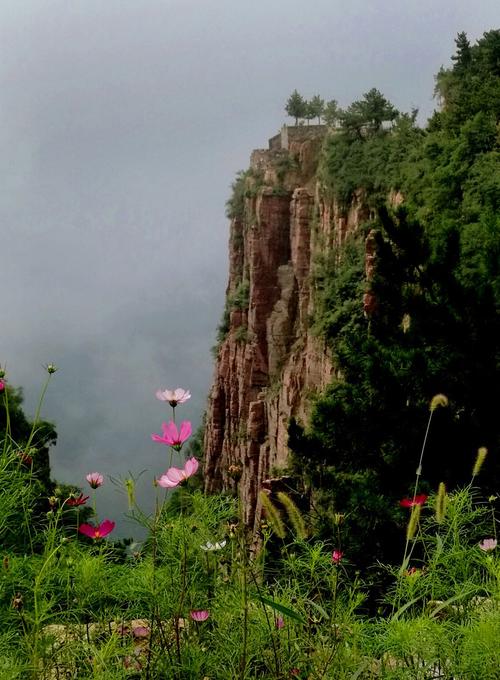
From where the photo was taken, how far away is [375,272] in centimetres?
1137

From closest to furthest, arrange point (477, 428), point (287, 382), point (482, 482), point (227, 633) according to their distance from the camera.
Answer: point (227, 633) → point (482, 482) → point (477, 428) → point (287, 382)

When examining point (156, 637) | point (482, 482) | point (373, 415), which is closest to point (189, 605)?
point (156, 637)

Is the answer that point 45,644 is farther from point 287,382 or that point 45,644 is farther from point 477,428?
point 287,382

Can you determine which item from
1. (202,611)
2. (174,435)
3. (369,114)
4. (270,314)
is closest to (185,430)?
(174,435)

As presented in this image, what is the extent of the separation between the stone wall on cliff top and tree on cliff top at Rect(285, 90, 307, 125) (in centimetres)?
547

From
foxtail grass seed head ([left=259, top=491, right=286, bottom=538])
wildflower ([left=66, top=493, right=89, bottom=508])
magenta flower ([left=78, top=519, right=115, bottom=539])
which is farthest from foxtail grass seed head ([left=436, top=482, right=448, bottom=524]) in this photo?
wildflower ([left=66, top=493, right=89, bottom=508])

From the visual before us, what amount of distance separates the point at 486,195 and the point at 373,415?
1318 centimetres

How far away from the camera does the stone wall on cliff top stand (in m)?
36.3

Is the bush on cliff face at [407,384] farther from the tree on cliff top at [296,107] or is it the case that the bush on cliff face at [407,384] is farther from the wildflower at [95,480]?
the tree on cliff top at [296,107]

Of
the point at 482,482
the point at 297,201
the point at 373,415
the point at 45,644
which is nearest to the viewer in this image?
the point at 45,644

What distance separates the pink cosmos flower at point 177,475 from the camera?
2119 millimetres

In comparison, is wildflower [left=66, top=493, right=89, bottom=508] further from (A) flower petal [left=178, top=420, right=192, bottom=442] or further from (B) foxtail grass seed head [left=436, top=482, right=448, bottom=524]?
(B) foxtail grass seed head [left=436, top=482, right=448, bottom=524]

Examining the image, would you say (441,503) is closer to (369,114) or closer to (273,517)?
(273,517)

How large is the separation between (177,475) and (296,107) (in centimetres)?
5343
